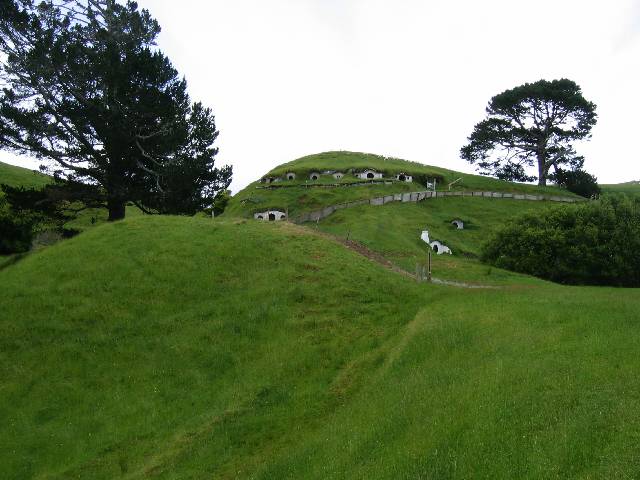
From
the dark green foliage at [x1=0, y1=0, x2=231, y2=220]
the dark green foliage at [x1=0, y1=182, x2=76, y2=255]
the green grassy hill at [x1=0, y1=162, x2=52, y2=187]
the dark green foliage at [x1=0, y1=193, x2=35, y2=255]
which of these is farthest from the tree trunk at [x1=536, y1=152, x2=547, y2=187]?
the dark green foliage at [x1=0, y1=193, x2=35, y2=255]

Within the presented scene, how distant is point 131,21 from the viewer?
3934cm

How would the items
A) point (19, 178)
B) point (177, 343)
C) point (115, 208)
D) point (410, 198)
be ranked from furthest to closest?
A: point (410, 198)
point (19, 178)
point (115, 208)
point (177, 343)

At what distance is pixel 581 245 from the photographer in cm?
3544

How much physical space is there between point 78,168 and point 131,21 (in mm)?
12296

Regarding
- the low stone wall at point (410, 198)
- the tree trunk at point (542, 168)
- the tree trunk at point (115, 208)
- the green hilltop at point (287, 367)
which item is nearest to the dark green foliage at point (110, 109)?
the tree trunk at point (115, 208)

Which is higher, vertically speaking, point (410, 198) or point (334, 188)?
point (334, 188)

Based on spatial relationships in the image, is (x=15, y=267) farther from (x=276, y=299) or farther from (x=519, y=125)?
(x=519, y=125)

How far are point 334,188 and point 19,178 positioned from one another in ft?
130

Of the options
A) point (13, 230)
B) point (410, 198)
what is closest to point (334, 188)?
point (410, 198)

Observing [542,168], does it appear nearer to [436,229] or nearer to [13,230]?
[436,229]

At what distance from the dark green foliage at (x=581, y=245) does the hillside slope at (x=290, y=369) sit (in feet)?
54.5

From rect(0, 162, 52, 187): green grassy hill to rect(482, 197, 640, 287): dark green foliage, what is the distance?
51.8 metres

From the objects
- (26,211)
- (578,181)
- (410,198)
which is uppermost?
(578,181)

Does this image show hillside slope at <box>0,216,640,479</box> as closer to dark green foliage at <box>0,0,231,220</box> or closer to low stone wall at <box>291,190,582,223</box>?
dark green foliage at <box>0,0,231,220</box>
